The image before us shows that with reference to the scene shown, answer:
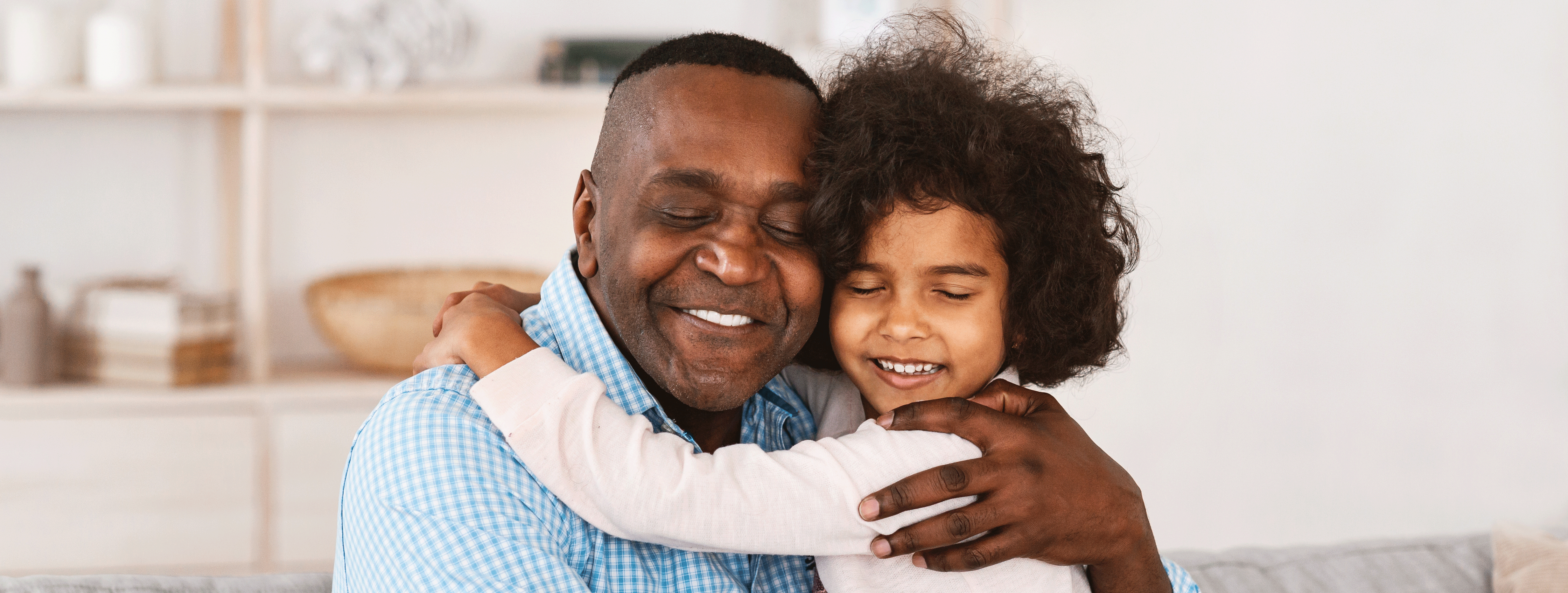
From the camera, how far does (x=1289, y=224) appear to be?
11.2ft

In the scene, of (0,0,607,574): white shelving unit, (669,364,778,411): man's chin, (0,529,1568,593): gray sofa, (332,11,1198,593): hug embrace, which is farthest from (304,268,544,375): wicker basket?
(669,364,778,411): man's chin

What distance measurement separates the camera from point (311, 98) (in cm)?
295

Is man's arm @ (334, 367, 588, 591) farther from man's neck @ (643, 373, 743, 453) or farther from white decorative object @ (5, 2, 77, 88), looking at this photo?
white decorative object @ (5, 2, 77, 88)

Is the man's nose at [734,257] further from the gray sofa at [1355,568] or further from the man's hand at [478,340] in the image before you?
the gray sofa at [1355,568]

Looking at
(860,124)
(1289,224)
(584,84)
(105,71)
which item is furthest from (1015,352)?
(105,71)

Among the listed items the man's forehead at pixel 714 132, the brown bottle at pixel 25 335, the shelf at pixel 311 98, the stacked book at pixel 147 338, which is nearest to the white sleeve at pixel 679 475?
the man's forehead at pixel 714 132

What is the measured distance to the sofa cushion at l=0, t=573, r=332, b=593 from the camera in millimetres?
1305

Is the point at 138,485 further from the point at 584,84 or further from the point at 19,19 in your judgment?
the point at 584,84

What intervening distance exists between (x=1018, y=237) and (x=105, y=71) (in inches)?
98.2

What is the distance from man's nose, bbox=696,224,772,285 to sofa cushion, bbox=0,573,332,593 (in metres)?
0.66

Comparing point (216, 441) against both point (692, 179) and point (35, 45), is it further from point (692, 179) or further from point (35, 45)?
point (692, 179)

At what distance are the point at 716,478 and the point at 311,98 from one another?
2242mm

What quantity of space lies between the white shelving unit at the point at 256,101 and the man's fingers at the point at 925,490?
2.16 m

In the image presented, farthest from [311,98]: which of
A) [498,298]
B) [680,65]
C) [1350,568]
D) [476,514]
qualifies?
[1350,568]
